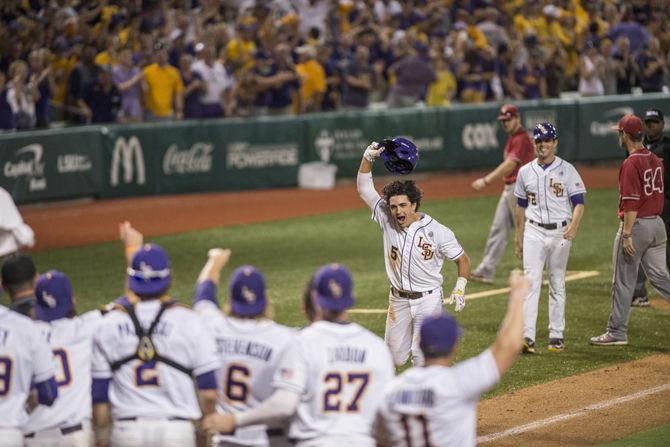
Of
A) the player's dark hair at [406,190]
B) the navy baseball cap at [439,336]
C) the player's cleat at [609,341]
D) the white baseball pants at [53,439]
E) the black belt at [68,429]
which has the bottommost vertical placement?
the player's cleat at [609,341]

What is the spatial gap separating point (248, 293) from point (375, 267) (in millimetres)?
9658

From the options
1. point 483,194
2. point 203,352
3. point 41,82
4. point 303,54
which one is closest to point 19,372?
point 203,352

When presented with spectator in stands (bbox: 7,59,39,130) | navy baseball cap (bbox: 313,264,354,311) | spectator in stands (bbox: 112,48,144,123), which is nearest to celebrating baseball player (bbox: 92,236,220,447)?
navy baseball cap (bbox: 313,264,354,311)

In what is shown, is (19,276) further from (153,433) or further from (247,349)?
(247,349)

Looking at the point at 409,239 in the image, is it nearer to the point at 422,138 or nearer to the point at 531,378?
the point at 531,378

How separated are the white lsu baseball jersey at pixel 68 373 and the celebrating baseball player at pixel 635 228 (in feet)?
20.4

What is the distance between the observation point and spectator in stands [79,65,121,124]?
785 inches

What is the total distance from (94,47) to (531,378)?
12650mm

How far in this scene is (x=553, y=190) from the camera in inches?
435

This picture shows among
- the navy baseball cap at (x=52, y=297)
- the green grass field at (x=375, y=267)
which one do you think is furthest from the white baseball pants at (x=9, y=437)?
the green grass field at (x=375, y=267)

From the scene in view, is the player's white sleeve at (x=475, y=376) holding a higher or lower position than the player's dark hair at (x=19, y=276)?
lower

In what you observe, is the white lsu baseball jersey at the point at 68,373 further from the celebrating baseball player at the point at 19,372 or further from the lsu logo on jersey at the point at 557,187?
the lsu logo on jersey at the point at 557,187

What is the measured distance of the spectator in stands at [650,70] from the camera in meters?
25.6

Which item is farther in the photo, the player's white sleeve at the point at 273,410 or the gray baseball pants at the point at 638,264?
the gray baseball pants at the point at 638,264
